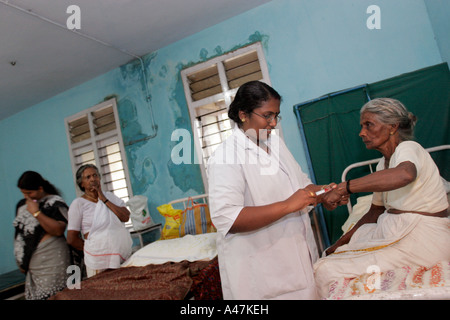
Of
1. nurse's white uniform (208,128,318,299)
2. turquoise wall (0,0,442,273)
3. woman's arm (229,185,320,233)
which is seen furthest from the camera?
turquoise wall (0,0,442,273)

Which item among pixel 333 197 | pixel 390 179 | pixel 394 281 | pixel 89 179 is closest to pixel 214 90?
pixel 89 179

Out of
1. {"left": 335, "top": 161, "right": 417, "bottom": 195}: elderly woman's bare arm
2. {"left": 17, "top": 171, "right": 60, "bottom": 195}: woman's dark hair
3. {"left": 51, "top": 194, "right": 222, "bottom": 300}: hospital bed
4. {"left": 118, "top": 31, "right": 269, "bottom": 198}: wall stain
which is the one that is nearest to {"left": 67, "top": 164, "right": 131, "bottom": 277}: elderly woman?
{"left": 51, "top": 194, "right": 222, "bottom": 300}: hospital bed

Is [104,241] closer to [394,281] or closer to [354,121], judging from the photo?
[394,281]

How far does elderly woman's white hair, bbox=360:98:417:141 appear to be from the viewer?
202 centimetres

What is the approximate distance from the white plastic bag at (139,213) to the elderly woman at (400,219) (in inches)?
114

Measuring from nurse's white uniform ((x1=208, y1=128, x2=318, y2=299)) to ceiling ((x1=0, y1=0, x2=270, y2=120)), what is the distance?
9.12ft

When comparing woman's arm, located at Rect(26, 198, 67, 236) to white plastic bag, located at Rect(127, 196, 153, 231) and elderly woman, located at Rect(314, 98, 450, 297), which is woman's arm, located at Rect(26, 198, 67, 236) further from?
elderly woman, located at Rect(314, 98, 450, 297)

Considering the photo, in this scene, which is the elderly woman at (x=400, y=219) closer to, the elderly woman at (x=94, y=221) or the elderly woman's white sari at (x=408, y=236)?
the elderly woman's white sari at (x=408, y=236)

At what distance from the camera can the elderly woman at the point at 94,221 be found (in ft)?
9.11

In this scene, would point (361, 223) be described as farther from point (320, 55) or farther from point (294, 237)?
point (320, 55)

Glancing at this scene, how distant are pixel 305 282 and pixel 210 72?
3497 millimetres

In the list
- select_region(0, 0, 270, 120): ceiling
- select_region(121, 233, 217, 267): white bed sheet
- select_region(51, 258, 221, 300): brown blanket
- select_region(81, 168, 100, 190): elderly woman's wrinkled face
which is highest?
select_region(0, 0, 270, 120): ceiling
